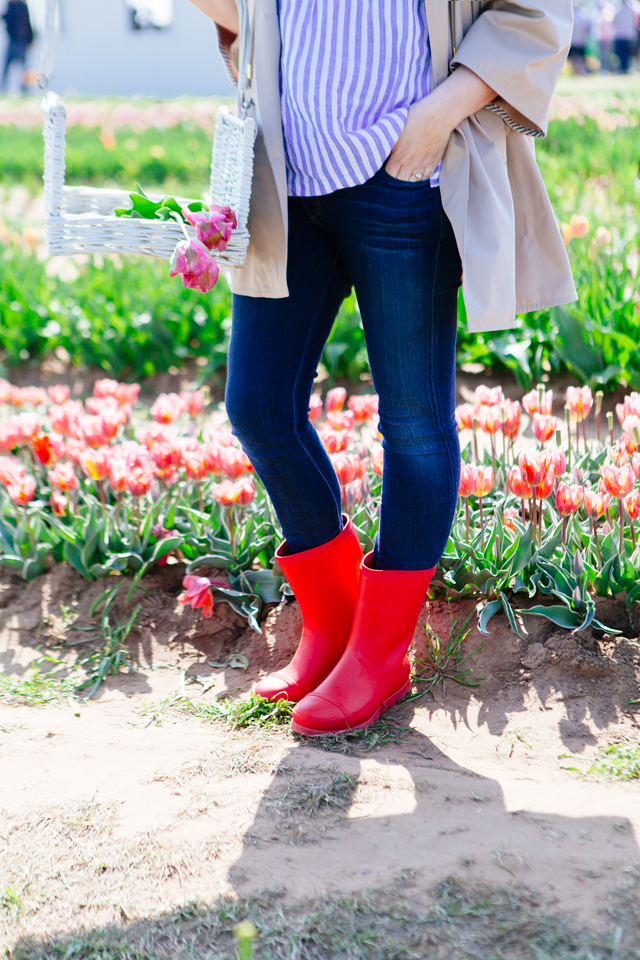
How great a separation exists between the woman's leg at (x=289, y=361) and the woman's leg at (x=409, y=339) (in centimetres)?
8

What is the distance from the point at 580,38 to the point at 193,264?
19.1 m

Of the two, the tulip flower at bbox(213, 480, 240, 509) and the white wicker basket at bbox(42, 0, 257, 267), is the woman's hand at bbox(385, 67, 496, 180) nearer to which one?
the white wicker basket at bbox(42, 0, 257, 267)

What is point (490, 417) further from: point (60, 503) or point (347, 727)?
point (60, 503)

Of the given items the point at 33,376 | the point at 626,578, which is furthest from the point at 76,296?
the point at 626,578

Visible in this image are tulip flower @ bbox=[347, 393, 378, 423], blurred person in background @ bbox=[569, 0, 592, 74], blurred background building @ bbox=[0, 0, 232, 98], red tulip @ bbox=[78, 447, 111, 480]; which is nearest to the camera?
red tulip @ bbox=[78, 447, 111, 480]

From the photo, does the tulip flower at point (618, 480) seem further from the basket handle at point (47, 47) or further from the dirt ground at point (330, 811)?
the basket handle at point (47, 47)

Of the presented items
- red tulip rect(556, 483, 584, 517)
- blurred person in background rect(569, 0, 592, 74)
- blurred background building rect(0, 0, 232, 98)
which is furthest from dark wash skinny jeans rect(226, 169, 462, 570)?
blurred background building rect(0, 0, 232, 98)

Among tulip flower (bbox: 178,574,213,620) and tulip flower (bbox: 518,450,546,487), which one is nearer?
tulip flower (bbox: 518,450,546,487)

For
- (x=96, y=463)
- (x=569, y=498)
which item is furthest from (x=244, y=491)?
(x=569, y=498)

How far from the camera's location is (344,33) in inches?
53.0

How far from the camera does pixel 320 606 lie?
174 centimetres

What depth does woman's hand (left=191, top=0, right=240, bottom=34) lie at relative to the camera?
60.9 inches

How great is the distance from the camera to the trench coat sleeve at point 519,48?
4.36 feet

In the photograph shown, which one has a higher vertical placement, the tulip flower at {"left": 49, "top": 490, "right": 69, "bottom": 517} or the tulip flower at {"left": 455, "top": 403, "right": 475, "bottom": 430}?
the tulip flower at {"left": 455, "top": 403, "right": 475, "bottom": 430}
